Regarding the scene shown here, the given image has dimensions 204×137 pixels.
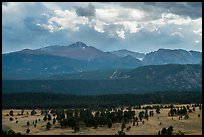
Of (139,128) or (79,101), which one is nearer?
(139,128)

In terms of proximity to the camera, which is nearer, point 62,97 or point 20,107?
point 20,107

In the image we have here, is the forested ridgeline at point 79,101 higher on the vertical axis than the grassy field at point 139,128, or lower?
higher

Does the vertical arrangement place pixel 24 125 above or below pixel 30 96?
below

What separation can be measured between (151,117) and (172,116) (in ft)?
21.8

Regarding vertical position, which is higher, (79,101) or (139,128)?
(79,101)

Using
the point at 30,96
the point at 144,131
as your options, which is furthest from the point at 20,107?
the point at 144,131

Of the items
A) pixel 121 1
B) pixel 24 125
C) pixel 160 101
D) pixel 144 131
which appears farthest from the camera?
pixel 160 101

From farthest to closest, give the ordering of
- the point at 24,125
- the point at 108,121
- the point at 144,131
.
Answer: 1. the point at 24,125
2. the point at 108,121
3. the point at 144,131

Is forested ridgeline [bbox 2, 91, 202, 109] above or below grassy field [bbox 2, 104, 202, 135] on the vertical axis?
above

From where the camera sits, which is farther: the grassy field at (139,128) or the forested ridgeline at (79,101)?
the forested ridgeline at (79,101)

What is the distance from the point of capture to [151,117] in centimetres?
10844

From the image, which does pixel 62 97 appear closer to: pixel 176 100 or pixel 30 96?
pixel 30 96

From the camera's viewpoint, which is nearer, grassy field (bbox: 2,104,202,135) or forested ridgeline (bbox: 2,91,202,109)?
grassy field (bbox: 2,104,202,135)

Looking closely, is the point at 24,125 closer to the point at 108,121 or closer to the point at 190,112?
the point at 108,121
